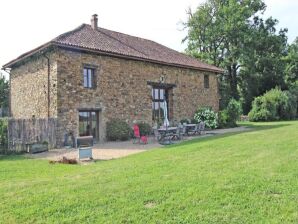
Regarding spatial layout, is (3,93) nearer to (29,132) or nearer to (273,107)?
(29,132)

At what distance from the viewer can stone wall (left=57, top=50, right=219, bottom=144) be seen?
58.6ft

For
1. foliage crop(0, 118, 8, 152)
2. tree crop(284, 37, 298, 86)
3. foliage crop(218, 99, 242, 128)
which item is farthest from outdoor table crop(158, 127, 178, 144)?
tree crop(284, 37, 298, 86)

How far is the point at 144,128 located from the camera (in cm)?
2136

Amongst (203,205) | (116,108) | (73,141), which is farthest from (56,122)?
(203,205)

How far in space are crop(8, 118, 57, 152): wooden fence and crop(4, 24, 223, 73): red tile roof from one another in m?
4.09

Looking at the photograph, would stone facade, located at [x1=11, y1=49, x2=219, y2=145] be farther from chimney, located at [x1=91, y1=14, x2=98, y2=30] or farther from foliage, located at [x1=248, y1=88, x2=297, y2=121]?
foliage, located at [x1=248, y1=88, x2=297, y2=121]

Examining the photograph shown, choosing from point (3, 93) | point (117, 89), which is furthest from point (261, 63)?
point (3, 93)

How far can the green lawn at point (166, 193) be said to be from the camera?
5.13 m

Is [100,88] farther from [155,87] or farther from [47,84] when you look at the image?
[155,87]

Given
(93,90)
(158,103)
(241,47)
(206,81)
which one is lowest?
(158,103)

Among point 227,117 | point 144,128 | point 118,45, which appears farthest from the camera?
point 227,117

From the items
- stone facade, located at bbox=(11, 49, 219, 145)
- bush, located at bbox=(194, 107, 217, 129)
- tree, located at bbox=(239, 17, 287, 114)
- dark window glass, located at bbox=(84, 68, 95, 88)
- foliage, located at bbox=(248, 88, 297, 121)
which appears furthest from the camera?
tree, located at bbox=(239, 17, 287, 114)

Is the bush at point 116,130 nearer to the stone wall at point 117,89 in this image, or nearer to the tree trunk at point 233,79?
the stone wall at point 117,89

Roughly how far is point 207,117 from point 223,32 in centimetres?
1958
